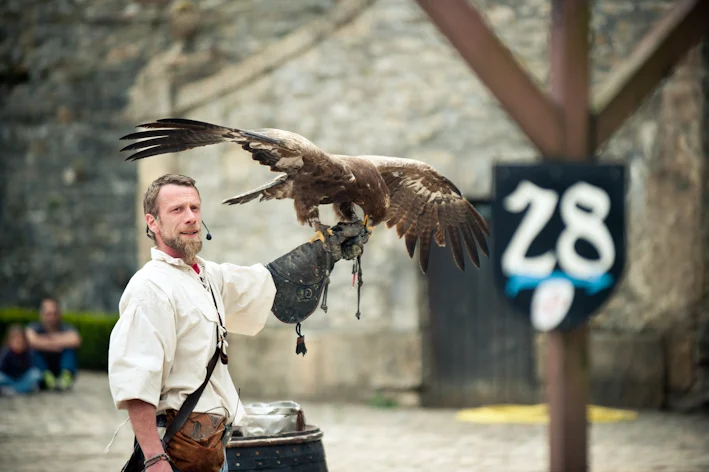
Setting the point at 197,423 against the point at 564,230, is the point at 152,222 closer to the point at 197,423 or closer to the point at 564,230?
the point at 197,423

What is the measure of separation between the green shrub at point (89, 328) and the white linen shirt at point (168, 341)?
341 inches

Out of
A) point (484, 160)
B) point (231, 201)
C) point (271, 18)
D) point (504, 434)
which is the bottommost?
point (504, 434)

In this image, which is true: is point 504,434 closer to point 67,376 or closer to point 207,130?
point 67,376

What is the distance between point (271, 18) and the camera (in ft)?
31.4

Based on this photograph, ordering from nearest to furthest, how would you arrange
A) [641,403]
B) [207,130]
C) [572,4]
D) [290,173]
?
[207,130] → [290,173] → [572,4] → [641,403]

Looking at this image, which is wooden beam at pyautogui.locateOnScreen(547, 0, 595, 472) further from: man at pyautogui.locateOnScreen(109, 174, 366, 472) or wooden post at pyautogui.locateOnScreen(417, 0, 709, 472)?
man at pyautogui.locateOnScreen(109, 174, 366, 472)

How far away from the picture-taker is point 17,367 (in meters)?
9.88

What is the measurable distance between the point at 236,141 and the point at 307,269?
1.42 feet

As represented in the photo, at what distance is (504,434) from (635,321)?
71.5 inches

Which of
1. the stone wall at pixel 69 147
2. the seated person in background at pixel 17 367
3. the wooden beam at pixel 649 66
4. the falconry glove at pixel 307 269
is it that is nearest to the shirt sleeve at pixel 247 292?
the falconry glove at pixel 307 269

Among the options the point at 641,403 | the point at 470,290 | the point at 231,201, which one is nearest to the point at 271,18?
the point at 470,290

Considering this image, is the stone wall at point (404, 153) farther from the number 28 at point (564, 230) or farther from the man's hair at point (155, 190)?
the man's hair at point (155, 190)

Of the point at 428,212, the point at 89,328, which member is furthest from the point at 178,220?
the point at 89,328

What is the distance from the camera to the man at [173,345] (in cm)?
281
